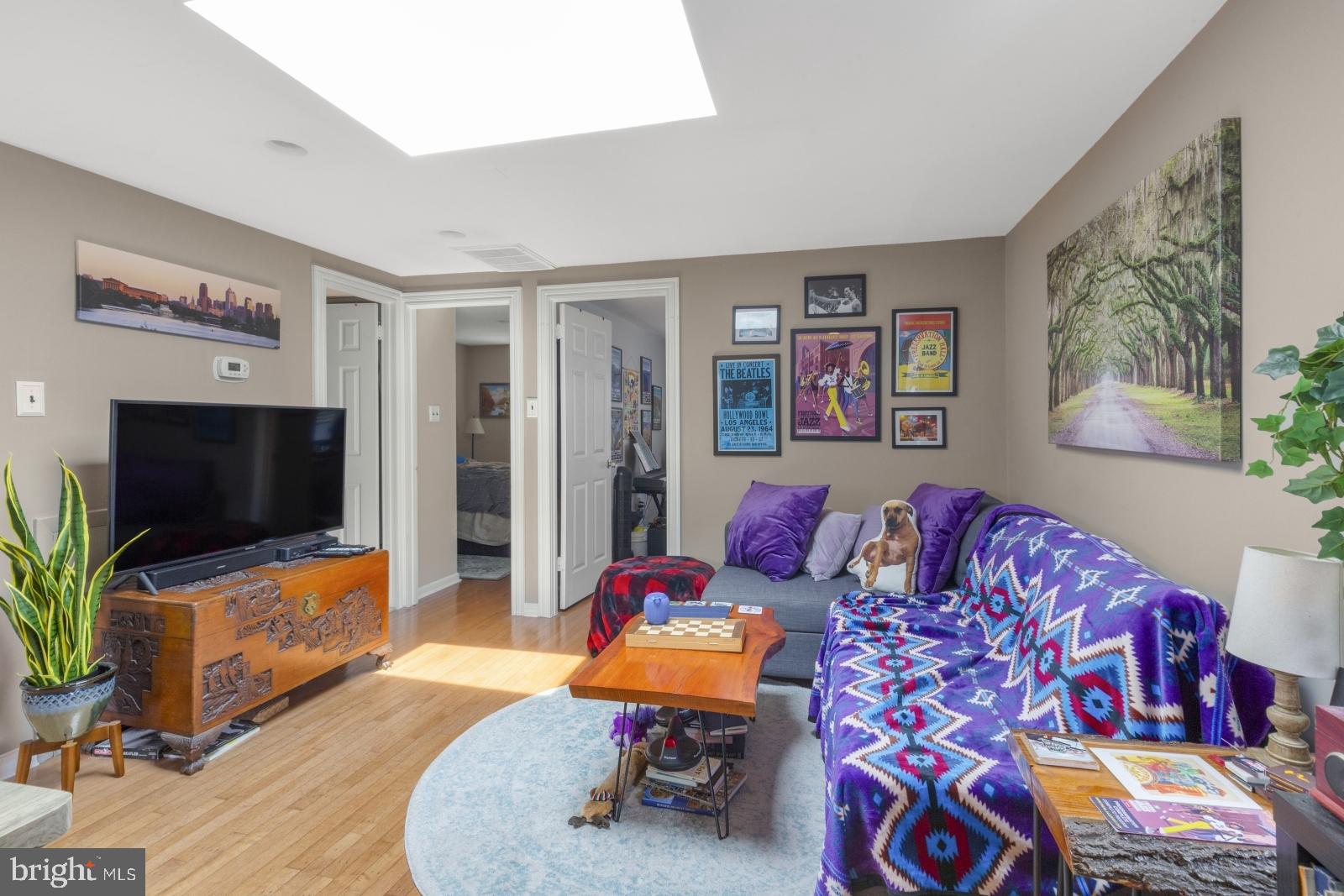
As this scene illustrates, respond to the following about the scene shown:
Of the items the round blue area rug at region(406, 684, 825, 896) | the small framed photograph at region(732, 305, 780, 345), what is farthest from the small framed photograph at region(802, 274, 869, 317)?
the round blue area rug at region(406, 684, 825, 896)

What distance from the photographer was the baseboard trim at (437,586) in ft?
15.3

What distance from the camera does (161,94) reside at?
6.50 ft

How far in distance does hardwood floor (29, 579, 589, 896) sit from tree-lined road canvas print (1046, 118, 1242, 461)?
8.26ft

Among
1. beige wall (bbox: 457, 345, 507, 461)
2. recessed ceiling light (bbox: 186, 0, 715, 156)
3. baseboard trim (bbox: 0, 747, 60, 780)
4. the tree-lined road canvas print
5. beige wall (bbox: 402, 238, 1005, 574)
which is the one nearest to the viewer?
the tree-lined road canvas print

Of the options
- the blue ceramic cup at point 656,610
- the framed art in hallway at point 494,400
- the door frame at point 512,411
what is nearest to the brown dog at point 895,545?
the blue ceramic cup at point 656,610

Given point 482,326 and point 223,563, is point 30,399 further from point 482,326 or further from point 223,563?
point 482,326

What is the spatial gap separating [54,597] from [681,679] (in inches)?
84.6

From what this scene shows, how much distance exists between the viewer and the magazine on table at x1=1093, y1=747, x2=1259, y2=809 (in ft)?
3.61

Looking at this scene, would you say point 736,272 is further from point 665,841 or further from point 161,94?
point 665,841

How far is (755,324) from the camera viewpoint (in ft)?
12.8

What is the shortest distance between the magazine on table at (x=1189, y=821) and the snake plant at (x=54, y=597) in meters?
3.01

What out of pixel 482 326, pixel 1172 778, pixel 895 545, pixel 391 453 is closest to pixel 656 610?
pixel 895 545

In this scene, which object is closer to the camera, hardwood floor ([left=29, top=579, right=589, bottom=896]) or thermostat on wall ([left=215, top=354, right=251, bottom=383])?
hardwood floor ([left=29, top=579, right=589, bottom=896])

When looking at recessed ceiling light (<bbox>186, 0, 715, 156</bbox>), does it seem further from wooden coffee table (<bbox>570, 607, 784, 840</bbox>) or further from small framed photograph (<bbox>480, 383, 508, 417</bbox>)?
small framed photograph (<bbox>480, 383, 508, 417</bbox>)
